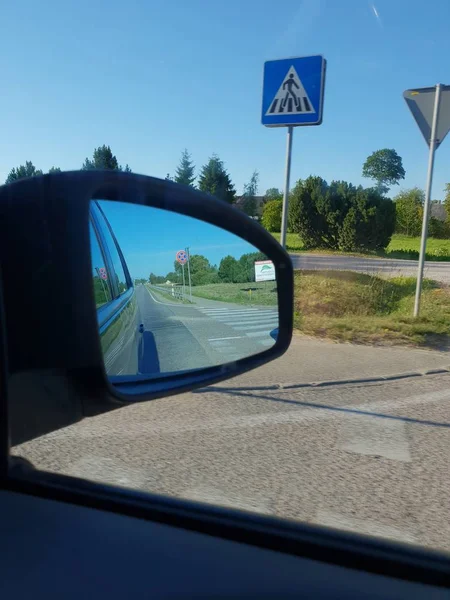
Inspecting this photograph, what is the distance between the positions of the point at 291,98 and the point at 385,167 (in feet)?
92.0

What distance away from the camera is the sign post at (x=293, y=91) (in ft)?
21.7

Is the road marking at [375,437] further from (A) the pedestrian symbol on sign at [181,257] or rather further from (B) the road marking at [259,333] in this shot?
(A) the pedestrian symbol on sign at [181,257]

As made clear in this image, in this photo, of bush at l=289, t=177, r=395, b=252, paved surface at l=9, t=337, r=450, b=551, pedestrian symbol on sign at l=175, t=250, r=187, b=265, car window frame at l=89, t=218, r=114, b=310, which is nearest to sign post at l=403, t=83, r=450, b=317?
paved surface at l=9, t=337, r=450, b=551

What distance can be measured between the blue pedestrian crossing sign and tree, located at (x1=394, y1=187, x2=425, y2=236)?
23263 mm

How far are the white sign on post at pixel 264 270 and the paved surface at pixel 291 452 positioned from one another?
1.04 metres

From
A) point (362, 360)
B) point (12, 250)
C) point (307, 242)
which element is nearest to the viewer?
point (12, 250)

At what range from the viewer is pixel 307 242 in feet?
84.8

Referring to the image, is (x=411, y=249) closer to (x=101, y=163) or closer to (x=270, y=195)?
(x=270, y=195)

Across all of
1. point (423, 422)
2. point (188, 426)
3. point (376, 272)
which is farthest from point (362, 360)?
point (376, 272)

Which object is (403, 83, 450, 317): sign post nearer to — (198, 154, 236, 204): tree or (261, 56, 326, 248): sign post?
(261, 56, 326, 248): sign post

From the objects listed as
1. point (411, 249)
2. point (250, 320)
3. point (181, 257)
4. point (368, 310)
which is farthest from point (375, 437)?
point (411, 249)

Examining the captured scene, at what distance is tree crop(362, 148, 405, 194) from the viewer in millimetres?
31688

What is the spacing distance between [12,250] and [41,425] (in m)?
0.50

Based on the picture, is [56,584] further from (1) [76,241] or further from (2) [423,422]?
(2) [423,422]
